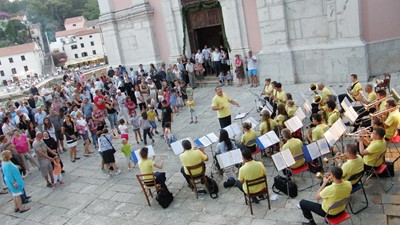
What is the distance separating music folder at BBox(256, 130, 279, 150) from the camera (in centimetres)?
789

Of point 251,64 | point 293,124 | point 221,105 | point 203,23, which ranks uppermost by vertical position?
point 203,23

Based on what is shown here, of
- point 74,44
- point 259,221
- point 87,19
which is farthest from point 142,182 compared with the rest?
point 87,19

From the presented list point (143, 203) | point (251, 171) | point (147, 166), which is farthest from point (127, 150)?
point (251, 171)

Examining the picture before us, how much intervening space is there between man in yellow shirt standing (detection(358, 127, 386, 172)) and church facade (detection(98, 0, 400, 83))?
8.12m

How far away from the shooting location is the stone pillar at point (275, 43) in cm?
1514

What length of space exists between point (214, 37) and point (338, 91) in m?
9.35

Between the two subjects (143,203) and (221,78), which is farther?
(221,78)

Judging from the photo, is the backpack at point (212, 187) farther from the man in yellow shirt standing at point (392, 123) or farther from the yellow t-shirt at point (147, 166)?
the man in yellow shirt standing at point (392, 123)

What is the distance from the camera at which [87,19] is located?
97375mm

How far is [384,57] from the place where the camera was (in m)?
13.8

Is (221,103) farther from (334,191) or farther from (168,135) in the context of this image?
(334,191)

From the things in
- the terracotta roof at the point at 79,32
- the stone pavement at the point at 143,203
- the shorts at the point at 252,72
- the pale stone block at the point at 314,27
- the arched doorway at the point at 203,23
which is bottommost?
the stone pavement at the point at 143,203

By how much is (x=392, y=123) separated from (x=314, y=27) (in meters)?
8.11

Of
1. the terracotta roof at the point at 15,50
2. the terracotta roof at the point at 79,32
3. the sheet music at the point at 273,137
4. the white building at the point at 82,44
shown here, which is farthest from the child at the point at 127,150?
the terracotta roof at the point at 79,32
